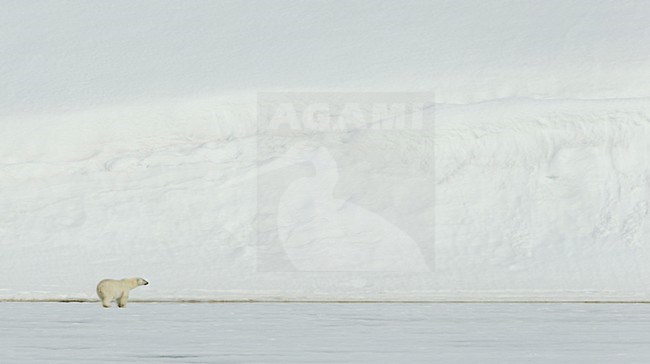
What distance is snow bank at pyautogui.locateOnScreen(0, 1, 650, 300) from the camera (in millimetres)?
26719

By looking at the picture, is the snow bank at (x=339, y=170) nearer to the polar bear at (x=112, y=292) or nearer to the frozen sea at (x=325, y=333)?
the polar bear at (x=112, y=292)

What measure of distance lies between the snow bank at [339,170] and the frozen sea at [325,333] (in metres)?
3.23

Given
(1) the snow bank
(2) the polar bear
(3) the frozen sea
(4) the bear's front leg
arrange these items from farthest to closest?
(1) the snow bank, (2) the polar bear, (4) the bear's front leg, (3) the frozen sea

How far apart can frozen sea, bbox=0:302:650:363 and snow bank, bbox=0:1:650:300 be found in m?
3.23

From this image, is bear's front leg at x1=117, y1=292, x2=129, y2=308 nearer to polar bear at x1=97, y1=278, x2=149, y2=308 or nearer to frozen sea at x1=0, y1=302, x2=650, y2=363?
polar bear at x1=97, y1=278, x2=149, y2=308

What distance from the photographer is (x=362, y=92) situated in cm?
3838

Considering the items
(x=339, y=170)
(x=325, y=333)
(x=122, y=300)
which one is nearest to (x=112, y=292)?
(x=122, y=300)

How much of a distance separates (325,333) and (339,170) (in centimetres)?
1402

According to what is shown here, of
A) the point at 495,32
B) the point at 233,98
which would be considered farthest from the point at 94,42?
the point at 495,32

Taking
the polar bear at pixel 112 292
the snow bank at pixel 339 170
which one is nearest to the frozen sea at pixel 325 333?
the polar bear at pixel 112 292

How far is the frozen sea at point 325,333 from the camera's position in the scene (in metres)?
14.7

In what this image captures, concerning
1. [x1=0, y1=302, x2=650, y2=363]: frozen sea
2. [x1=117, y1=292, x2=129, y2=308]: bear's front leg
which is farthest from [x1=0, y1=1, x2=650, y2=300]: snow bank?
[x1=0, y1=302, x2=650, y2=363]: frozen sea

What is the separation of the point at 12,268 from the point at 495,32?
20.9 metres

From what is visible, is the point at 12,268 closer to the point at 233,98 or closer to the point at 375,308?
the point at 375,308
